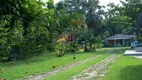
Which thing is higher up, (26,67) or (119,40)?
(119,40)

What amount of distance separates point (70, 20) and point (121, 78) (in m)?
13.5

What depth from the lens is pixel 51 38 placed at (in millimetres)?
20781

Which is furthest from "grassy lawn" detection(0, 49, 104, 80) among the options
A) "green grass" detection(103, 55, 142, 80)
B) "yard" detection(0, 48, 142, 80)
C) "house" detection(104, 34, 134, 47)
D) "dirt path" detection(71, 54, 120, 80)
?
"house" detection(104, 34, 134, 47)

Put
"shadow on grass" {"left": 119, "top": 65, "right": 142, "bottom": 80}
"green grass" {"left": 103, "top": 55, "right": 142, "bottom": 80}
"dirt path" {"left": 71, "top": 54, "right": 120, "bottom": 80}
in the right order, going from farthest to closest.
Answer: "dirt path" {"left": 71, "top": 54, "right": 120, "bottom": 80}, "green grass" {"left": 103, "top": 55, "right": 142, "bottom": 80}, "shadow on grass" {"left": 119, "top": 65, "right": 142, "bottom": 80}

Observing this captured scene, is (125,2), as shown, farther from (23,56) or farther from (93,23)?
(23,56)

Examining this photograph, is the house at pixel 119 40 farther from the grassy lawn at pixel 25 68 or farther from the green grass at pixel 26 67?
the grassy lawn at pixel 25 68

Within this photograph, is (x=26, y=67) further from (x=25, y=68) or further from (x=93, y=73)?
(x=93, y=73)

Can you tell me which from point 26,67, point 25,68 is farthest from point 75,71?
point 26,67

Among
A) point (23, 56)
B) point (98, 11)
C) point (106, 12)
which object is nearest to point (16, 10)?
point (23, 56)

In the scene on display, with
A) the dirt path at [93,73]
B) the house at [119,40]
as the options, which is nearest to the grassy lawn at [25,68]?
the dirt path at [93,73]

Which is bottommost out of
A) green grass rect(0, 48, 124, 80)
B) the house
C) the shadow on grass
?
green grass rect(0, 48, 124, 80)

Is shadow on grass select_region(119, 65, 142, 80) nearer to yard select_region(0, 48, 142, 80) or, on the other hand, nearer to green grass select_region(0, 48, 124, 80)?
yard select_region(0, 48, 142, 80)

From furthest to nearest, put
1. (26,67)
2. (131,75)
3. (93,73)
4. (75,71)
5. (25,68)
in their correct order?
(26,67) < (25,68) < (75,71) < (93,73) < (131,75)

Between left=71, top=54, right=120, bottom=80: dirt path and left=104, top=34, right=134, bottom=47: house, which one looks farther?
left=104, top=34, right=134, bottom=47: house
